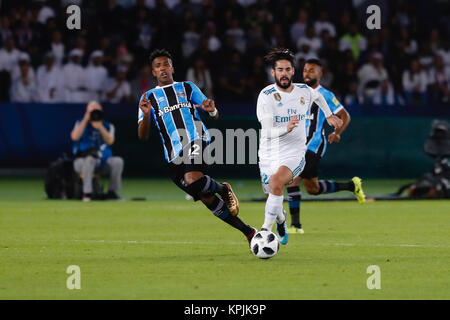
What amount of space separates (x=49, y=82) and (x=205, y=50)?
3.58 m

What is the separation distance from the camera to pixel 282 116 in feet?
35.0

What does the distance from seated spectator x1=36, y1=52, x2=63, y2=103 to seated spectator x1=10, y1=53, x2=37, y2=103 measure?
157 mm

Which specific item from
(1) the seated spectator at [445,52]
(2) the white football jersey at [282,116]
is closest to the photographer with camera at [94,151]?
(2) the white football jersey at [282,116]

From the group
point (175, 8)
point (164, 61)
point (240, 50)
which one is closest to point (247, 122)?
point (240, 50)

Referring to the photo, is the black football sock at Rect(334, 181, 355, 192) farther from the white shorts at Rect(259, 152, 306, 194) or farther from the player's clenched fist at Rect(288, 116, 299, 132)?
the player's clenched fist at Rect(288, 116, 299, 132)

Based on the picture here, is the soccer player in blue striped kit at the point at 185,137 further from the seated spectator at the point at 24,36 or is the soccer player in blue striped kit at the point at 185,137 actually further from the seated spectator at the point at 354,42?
the seated spectator at the point at 354,42

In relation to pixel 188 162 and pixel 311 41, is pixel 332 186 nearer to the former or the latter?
pixel 188 162

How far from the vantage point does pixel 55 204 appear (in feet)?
57.3

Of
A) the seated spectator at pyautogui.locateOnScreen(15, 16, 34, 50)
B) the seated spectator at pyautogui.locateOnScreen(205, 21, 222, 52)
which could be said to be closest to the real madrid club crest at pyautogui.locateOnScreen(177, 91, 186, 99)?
the seated spectator at pyautogui.locateOnScreen(15, 16, 34, 50)

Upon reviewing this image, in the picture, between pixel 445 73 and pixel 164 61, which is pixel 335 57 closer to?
pixel 445 73

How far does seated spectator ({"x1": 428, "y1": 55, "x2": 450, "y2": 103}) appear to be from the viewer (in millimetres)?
23875

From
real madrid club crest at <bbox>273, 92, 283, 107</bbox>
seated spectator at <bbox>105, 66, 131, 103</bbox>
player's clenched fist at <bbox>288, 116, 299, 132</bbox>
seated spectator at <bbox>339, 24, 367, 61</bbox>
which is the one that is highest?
seated spectator at <bbox>339, 24, 367, 61</bbox>

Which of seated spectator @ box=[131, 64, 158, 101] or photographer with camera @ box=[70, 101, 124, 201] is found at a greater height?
seated spectator @ box=[131, 64, 158, 101]

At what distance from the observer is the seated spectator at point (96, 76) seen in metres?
22.4
